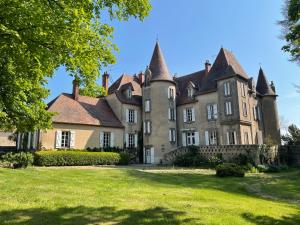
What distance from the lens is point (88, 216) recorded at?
6.32 meters

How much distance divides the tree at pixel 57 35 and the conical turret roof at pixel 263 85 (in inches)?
1138

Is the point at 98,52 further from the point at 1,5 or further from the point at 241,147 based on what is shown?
the point at 241,147

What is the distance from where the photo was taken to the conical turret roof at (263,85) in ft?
114

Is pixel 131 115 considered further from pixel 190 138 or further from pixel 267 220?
pixel 267 220

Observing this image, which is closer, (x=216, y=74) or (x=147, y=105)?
(x=216, y=74)

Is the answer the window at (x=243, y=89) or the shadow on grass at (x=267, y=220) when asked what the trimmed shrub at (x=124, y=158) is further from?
the shadow on grass at (x=267, y=220)

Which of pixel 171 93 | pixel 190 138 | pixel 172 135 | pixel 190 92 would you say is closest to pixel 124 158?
pixel 172 135

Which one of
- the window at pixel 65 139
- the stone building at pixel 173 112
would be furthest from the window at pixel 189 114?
the window at pixel 65 139

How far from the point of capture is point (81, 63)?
335 inches

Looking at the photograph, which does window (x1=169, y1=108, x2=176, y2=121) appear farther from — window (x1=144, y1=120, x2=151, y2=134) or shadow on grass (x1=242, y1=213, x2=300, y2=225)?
A: shadow on grass (x1=242, y1=213, x2=300, y2=225)

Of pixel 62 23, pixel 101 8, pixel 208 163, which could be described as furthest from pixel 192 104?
pixel 62 23

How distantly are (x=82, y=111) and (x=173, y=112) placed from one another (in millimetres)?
11098

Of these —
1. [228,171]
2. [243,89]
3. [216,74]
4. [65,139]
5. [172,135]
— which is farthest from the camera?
[172,135]

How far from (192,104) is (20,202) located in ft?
88.7
